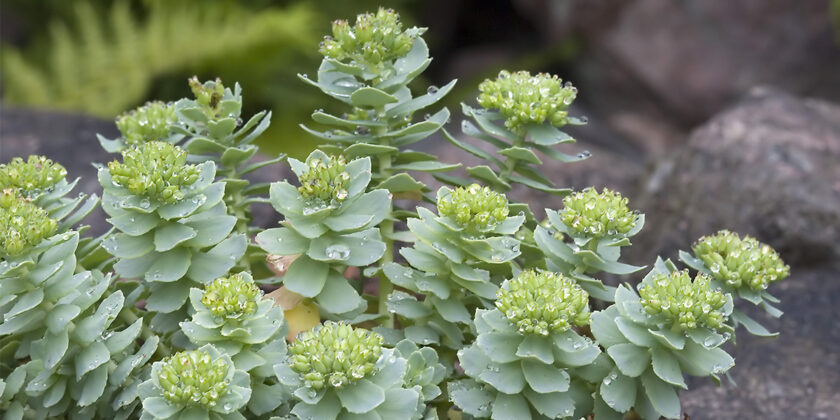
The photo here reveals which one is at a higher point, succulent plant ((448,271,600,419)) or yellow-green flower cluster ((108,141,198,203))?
yellow-green flower cluster ((108,141,198,203))

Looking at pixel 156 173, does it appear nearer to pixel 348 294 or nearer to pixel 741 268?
pixel 348 294

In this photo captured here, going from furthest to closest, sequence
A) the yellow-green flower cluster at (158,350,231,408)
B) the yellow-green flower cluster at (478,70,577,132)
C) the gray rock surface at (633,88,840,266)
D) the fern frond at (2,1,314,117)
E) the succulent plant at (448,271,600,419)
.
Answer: the fern frond at (2,1,314,117)
the gray rock surface at (633,88,840,266)
the yellow-green flower cluster at (478,70,577,132)
the succulent plant at (448,271,600,419)
the yellow-green flower cluster at (158,350,231,408)

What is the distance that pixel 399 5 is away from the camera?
647cm

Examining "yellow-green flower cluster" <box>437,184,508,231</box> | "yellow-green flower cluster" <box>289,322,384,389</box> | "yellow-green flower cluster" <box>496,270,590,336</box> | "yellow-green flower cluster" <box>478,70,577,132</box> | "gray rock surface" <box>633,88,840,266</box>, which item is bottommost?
"gray rock surface" <box>633,88,840,266</box>

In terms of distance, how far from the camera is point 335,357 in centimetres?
122

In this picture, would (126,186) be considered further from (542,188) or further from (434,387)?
(542,188)

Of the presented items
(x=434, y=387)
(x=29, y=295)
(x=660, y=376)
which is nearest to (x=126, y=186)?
(x=29, y=295)

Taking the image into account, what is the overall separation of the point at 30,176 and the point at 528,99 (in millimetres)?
888

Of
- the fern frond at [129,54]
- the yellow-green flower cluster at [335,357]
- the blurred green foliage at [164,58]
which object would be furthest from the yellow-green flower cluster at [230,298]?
the fern frond at [129,54]

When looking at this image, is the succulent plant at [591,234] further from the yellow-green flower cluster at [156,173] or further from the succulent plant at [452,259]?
the yellow-green flower cluster at [156,173]

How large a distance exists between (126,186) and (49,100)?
4.67 metres

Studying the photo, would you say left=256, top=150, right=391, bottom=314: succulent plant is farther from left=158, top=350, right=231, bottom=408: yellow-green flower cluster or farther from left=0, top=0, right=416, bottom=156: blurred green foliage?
left=0, top=0, right=416, bottom=156: blurred green foliage

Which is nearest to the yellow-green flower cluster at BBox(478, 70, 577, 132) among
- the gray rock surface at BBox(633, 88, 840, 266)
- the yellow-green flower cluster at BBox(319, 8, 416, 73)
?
the yellow-green flower cluster at BBox(319, 8, 416, 73)

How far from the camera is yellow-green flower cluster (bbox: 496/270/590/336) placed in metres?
1.29
